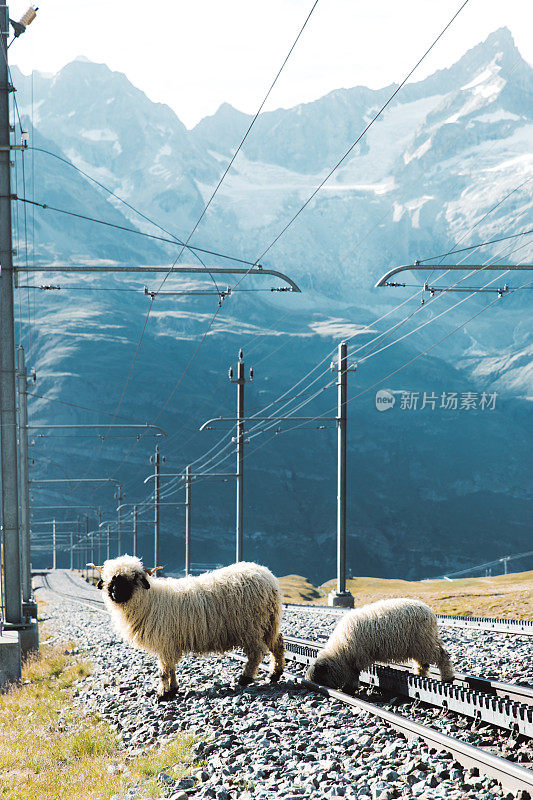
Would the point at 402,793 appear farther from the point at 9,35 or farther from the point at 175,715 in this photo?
the point at 9,35

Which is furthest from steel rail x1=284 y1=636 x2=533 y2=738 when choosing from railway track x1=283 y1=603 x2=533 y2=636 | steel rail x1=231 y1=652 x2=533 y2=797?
railway track x1=283 y1=603 x2=533 y2=636

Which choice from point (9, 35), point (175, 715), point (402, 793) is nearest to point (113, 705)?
point (175, 715)

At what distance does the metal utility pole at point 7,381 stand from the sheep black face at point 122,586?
487 centimetres

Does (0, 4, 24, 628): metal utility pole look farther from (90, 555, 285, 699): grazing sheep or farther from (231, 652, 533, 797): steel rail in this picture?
(231, 652, 533, 797): steel rail

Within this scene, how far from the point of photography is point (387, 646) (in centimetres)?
1179

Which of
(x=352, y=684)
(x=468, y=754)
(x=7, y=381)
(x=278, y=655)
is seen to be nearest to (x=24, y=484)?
(x=7, y=381)

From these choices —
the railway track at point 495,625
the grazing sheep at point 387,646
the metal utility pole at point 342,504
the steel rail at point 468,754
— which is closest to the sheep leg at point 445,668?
the grazing sheep at point 387,646

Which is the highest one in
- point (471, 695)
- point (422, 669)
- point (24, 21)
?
point (24, 21)

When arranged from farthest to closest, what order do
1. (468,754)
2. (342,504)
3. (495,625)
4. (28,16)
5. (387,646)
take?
(342,504), (495,625), (28,16), (387,646), (468,754)

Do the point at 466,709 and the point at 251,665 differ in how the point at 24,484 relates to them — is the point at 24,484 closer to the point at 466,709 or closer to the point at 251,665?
the point at 251,665

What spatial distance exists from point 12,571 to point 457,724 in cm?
1073

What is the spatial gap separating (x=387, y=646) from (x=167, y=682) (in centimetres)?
336

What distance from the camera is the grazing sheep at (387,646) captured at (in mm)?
11773

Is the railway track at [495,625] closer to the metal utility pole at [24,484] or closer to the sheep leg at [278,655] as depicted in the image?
the sheep leg at [278,655]
